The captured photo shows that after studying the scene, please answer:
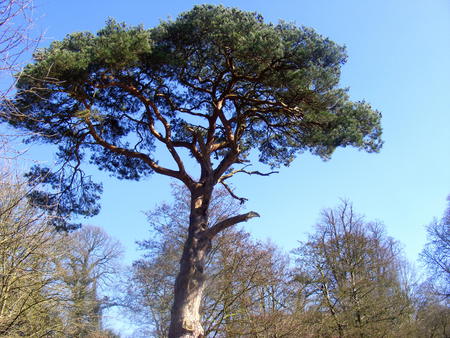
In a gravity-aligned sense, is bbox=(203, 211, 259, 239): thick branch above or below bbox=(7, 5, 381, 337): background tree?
below

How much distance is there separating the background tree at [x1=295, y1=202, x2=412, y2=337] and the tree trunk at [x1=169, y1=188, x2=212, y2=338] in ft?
20.0

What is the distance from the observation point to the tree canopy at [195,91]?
7.64 meters

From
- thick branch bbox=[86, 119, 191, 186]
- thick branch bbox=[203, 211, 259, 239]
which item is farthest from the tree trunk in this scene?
thick branch bbox=[86, 119, 191, 186]

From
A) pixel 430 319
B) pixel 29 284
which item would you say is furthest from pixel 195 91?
pixel 430 319

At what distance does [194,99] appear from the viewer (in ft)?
32.4

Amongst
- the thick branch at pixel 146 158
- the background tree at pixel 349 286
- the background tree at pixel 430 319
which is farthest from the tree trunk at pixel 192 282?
the background tree at pixel 430 319

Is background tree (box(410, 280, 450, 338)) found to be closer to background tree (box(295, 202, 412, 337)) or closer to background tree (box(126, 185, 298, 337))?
background tree (box(295, 202, 412, 337))

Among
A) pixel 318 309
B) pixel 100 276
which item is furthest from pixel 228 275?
pixel 100 276

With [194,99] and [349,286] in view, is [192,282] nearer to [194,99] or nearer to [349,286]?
[194,99]

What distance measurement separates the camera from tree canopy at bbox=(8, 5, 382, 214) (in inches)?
301

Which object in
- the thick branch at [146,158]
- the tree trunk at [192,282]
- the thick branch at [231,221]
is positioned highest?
→ the thick branch at [146,158]

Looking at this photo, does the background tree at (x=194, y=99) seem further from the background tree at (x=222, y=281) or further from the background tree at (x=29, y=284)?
the background tree at (x=222, y=281)

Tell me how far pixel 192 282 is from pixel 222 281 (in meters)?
4.35

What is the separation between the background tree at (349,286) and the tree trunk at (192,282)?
611 centimetres
